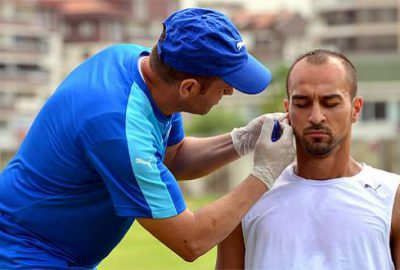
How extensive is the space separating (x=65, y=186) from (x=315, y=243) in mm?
938

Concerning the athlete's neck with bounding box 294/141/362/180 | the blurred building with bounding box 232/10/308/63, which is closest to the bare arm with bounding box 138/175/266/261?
the athlete's neck with bounding box 294/141/362/180

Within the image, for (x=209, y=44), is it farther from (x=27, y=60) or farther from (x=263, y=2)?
(x=263, y=2)

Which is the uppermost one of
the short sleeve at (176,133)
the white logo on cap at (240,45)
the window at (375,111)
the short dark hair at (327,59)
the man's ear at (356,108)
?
the white logo on cap at (240,45)

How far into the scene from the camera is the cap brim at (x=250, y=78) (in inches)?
161

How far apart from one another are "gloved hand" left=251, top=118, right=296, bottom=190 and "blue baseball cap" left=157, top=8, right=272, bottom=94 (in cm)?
24

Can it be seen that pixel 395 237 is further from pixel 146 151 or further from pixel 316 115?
pixel 146 151

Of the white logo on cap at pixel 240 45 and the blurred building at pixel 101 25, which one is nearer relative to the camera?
the white logo on cap at pixel 240 45

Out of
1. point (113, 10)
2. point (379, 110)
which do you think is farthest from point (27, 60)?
point (379, 110)

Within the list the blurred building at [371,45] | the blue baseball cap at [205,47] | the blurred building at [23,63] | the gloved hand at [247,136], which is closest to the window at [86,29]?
the blurred building at [23,63]

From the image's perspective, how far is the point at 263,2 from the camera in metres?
99.9

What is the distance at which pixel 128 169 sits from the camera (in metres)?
3.96

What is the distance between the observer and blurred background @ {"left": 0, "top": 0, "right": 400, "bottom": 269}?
2467 inches

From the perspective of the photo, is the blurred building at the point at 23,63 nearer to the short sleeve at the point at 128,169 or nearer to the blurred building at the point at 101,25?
the blurred building at the point at 101,25

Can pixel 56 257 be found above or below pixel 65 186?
below
